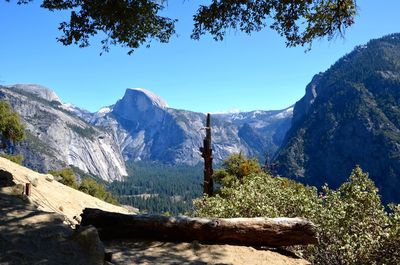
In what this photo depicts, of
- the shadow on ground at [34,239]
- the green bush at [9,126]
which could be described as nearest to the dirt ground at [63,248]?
the shadow on ground at [34,239]

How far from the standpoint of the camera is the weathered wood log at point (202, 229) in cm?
1119

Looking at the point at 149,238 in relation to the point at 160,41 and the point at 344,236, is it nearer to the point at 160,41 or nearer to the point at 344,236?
the point at 344,236

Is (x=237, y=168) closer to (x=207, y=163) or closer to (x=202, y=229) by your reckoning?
(x=207, y=163)

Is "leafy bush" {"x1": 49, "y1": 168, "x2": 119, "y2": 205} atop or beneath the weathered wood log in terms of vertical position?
beneath

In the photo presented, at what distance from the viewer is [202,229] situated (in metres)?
11.2

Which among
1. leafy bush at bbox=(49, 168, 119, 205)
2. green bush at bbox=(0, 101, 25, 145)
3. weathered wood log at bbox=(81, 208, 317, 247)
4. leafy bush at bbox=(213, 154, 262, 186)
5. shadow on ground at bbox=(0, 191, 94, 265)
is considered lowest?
leafy bush at bbox=(49, 168, 119, 205)

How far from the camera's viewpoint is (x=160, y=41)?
1279 cm

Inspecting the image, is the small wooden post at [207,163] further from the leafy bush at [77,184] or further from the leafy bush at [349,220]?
the leafy bush at [77,184]

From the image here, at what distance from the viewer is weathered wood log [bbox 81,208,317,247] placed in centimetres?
1119

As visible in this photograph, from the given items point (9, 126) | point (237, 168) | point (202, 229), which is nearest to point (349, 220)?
point (202, 229)

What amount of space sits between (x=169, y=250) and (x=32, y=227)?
163 inches

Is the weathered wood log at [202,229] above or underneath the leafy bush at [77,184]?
above

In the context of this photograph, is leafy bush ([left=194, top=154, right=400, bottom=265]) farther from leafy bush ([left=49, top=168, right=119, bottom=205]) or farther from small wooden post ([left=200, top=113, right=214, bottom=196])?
leafy bush ([left=49, top=168, right=119, bottom=205])

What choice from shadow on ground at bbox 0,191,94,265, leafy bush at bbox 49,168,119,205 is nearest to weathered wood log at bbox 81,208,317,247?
shadow on ground at bbox 0,191,94,265
